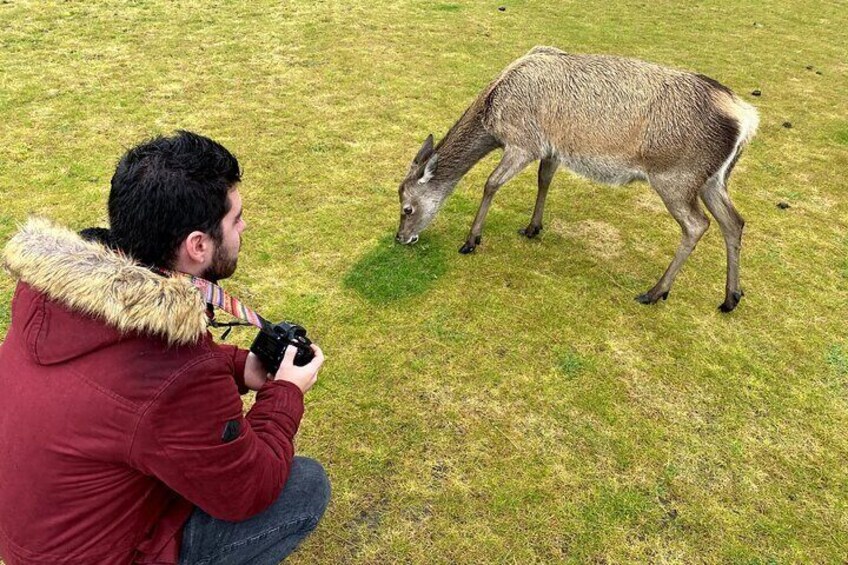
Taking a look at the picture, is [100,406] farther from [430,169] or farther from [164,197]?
[430,169]

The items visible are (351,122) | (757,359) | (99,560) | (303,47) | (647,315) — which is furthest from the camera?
(303,47)

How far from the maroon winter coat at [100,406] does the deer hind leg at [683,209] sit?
13.9 ft

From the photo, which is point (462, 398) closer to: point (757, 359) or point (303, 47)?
point (757, 359)

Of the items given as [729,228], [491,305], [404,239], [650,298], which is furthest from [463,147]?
[729,228]

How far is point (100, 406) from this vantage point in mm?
1827

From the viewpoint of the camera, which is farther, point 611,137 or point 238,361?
point 611,137

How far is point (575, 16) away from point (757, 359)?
409 inches

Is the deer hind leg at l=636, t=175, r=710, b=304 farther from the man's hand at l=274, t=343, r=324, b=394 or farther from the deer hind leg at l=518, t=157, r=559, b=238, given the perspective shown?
the man's hand at l=274, t=343, r=324, b=394

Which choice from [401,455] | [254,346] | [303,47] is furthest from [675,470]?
[303,47]

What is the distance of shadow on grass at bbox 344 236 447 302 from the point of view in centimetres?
525

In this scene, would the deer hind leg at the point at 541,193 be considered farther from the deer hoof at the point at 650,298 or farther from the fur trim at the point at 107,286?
the fur trim at the point at 107,286

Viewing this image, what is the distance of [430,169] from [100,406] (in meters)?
4.42

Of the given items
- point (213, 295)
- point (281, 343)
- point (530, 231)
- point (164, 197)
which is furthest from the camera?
point (530, 231)

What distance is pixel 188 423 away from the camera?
6.29 feet
